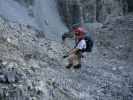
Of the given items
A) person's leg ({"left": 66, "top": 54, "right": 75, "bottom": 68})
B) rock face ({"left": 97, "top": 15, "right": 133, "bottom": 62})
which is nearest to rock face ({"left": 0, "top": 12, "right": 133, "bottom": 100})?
person's leg ({"left": 66, "top": 54, "right": 75, "bottom": 68})

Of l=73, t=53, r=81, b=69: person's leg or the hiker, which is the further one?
l=73, t=53, r=81, b=69: person's leg

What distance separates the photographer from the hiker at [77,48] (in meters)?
11.7

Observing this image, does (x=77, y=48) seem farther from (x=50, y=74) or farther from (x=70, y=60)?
(x=50, y=74)

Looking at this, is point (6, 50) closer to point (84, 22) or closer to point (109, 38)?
point (109, 38)

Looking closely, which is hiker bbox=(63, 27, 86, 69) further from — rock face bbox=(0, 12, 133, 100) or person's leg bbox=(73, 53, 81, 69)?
rock face bbox=(0, 12, 133, 100)

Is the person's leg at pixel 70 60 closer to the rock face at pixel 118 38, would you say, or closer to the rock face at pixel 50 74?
the rock face at pixel 50 74

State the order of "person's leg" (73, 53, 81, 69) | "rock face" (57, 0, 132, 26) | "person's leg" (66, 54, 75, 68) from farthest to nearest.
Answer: "rock face" (57, 0, 132, 26) < "person's leg" (66, 54, 75, 68) < "person's leg" (73, 53, 81, 69)

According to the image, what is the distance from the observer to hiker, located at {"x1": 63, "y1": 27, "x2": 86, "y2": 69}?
11711 millimetres

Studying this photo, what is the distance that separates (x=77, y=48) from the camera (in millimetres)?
12164

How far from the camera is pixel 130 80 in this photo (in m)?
13.5

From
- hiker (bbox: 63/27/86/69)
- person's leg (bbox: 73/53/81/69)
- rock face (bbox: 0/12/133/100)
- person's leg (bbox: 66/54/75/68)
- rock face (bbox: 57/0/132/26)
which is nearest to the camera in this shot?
rock face (bbox: 0/12/133/100)

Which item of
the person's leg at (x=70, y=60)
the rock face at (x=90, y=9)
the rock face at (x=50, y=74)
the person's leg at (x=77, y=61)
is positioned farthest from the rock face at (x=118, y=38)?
the person's leg at (x=70, y=60)

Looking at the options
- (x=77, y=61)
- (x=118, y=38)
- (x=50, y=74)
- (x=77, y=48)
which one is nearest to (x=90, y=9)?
(x=118, y=38)

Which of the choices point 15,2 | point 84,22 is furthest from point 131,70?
point 84,22
